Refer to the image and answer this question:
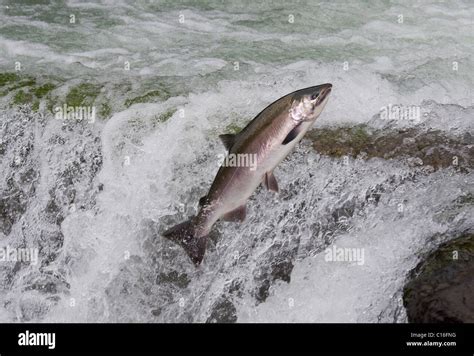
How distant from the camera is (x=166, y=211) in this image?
507 centimetres

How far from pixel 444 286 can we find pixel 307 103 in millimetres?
1464

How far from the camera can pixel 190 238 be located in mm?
4531

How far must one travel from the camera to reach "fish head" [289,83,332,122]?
163 inches

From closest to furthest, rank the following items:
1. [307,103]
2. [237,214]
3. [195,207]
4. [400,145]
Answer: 1. [307,103]
2. [237,214]
3. [195,207]
4. [400,145]

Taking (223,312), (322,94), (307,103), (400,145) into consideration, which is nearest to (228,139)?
(307,103)

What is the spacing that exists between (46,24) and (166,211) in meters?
4.49

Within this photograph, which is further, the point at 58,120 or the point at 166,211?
the point at 58,120

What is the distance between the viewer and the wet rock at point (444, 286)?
4.15 meters

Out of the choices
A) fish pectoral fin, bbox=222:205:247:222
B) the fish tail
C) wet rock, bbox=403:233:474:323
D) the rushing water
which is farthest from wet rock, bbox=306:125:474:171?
the fish tail

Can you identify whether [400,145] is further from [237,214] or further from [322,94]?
[237,214]

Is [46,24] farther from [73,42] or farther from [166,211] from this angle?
[166,211]

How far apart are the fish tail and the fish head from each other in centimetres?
101

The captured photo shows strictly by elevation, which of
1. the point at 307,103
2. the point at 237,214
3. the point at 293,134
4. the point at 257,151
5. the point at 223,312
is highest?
the point at 307,103

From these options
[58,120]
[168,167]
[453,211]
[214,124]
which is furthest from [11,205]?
[453,211]
